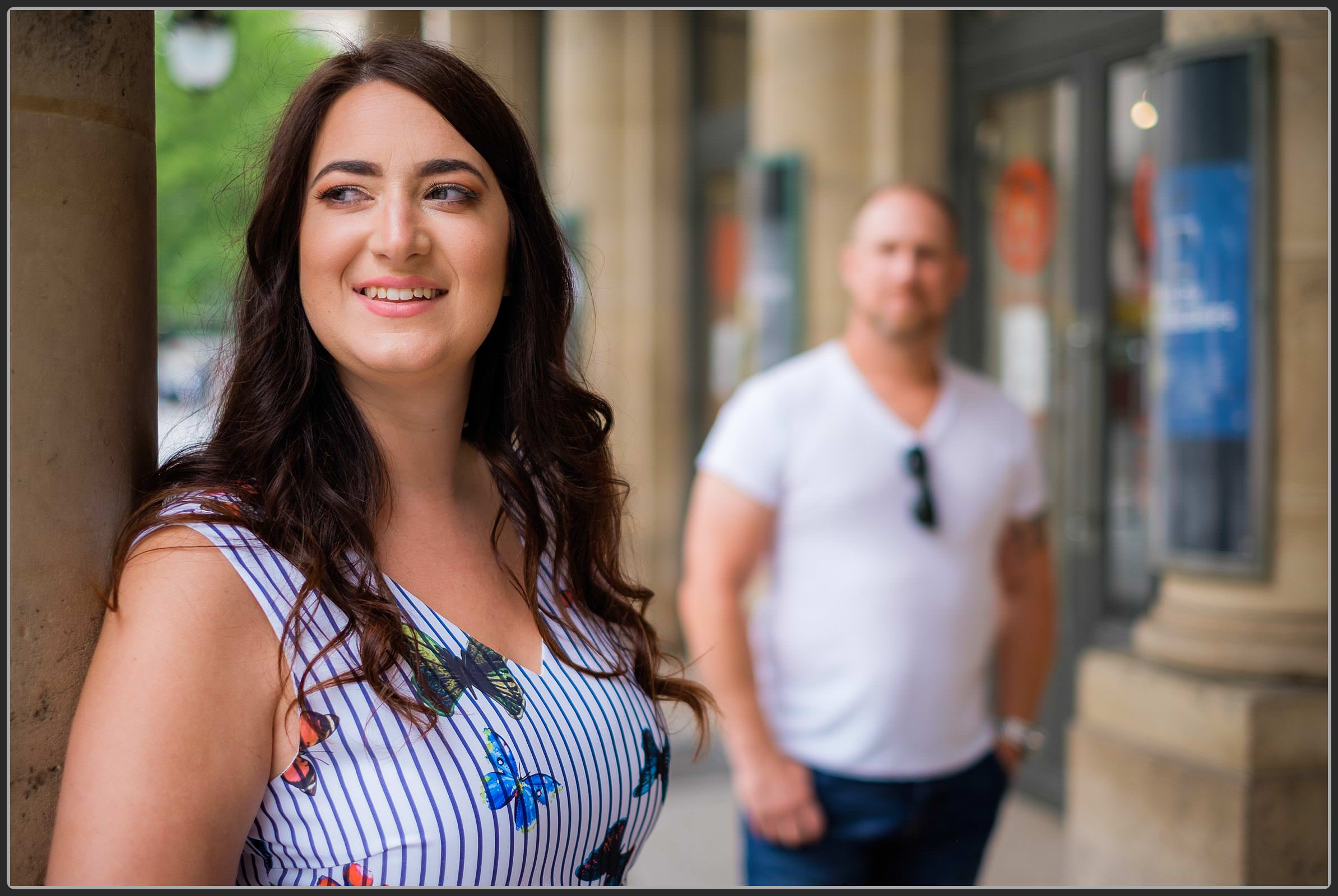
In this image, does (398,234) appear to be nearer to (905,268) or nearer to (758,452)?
(758,452)

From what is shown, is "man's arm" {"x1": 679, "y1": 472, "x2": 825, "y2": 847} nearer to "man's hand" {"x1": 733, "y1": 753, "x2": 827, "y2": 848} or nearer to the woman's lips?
"man's hand" {"x1": 733, "y1": 753, "x2": 827, "y2": 848}

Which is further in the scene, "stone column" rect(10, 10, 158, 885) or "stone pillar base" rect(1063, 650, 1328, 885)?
"stone pillar base" rect(1063, 650, 1328, 885)

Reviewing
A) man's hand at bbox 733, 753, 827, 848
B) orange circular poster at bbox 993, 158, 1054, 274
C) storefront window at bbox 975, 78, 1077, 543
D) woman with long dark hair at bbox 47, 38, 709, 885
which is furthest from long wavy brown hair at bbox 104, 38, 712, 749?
orange circular poster at bbox 993, 158, 1054, 274

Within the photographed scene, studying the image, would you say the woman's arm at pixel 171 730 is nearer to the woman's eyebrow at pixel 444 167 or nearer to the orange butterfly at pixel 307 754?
the orange butterfly at pixel 307 754

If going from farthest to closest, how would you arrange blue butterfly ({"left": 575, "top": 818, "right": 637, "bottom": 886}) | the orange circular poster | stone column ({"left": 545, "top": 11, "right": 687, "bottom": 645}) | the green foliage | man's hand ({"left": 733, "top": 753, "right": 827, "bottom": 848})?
stone column ({"left": 545, "top": 11, "right": 687, "bottom": 645}), the green foliage, the orange circular poster, man's hand ({"left": 733, "top": 753, "right": 827, "bottom": 848}), blue butterfly ({"left": 575, "top": 818, "right": 637, "bottom": 886})

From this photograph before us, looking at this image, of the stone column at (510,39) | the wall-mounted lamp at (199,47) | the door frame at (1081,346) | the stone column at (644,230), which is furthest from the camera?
the stone column at (510,39)

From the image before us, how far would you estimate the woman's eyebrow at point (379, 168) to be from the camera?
1494mm

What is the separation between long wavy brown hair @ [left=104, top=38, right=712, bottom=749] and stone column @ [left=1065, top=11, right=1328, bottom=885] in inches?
105

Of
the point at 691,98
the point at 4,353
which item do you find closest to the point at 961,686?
the point at 4,353

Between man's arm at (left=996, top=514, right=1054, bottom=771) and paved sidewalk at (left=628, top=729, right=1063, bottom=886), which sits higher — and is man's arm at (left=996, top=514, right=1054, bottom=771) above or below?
above

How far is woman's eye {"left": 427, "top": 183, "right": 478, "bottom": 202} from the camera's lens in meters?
1.54

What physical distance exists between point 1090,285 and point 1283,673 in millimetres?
1983

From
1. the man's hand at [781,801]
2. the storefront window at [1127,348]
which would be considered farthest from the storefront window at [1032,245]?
the man's hand at [781,801]

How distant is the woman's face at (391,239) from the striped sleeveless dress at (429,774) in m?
0.30
